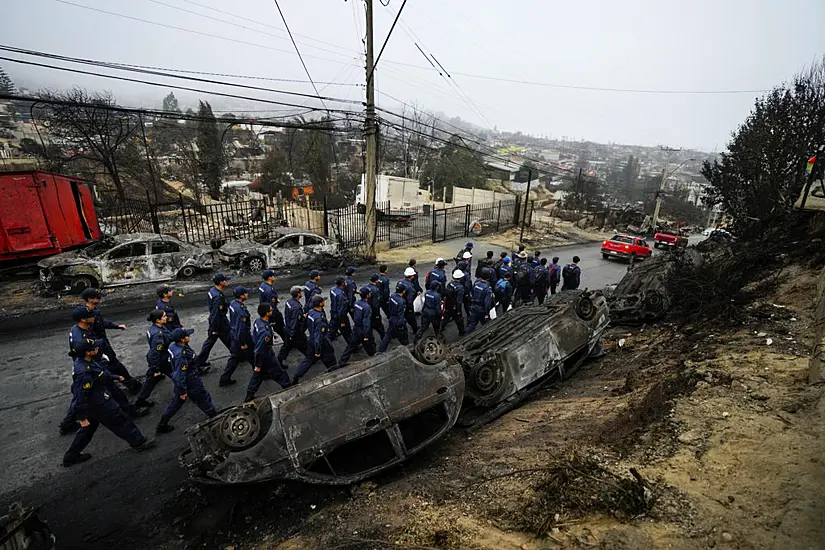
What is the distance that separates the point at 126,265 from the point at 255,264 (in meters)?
3.38

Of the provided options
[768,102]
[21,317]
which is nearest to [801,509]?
[21,317]

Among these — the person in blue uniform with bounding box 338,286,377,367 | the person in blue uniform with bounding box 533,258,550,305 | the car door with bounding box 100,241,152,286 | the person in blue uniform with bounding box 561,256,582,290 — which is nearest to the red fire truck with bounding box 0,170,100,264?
the car door with bounding box 100,241,152,286

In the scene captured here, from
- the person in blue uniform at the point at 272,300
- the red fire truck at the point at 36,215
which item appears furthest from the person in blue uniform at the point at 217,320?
the red fire truck at the point at 36,215

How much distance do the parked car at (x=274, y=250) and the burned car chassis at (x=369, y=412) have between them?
8685mm

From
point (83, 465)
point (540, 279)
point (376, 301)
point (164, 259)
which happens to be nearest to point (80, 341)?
point (83, 465)

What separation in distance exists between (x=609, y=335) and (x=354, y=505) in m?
7.01

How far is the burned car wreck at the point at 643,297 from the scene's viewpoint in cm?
894

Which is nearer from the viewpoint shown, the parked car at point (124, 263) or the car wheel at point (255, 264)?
the parked car at point (124, 263)

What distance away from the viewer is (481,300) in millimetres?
8719

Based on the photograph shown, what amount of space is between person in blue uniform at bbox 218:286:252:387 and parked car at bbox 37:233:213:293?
6.24 meters

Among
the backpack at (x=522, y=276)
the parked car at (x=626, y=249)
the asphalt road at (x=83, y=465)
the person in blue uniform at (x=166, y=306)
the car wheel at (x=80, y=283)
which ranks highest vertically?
the person in blue uniform at (x=166, y=306)

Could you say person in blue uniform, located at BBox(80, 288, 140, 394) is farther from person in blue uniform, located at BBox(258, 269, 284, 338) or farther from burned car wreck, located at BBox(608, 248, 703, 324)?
burned car wreck, located at BBox(608, 248, 703, 324)

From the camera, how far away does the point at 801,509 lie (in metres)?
2.86

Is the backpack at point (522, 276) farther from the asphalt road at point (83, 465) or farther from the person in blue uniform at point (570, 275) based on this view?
the asphalt road at point (83, 465)
